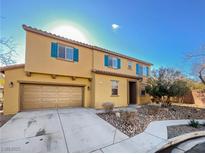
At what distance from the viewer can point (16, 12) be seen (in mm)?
7520

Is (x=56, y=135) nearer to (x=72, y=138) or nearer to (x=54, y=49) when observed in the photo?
(x=72, y=138)

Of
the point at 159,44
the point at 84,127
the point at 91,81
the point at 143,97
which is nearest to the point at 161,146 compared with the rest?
the point at 84,127

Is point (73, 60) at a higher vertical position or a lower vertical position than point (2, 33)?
lower

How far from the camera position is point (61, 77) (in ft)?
34.8

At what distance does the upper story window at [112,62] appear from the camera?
13.1 meters

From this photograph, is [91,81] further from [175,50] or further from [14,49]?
[175,50]

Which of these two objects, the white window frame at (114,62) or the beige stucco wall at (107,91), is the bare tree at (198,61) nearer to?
the beige stucco wall at (107,91)

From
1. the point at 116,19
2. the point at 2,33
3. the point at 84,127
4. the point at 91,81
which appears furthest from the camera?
the point at 91,81

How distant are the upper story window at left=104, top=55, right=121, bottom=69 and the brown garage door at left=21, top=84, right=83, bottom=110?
412 cm

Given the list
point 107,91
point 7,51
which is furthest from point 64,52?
point 107,91

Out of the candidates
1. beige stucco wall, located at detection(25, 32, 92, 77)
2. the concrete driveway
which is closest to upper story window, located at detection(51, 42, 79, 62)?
beige stucco wall, located at detection(25, 32, 92, 77)

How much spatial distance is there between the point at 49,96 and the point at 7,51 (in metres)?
4.58

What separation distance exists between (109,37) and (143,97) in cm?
912

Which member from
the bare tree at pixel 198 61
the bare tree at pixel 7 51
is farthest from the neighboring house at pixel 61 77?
the bare tree at pixel 198 61
